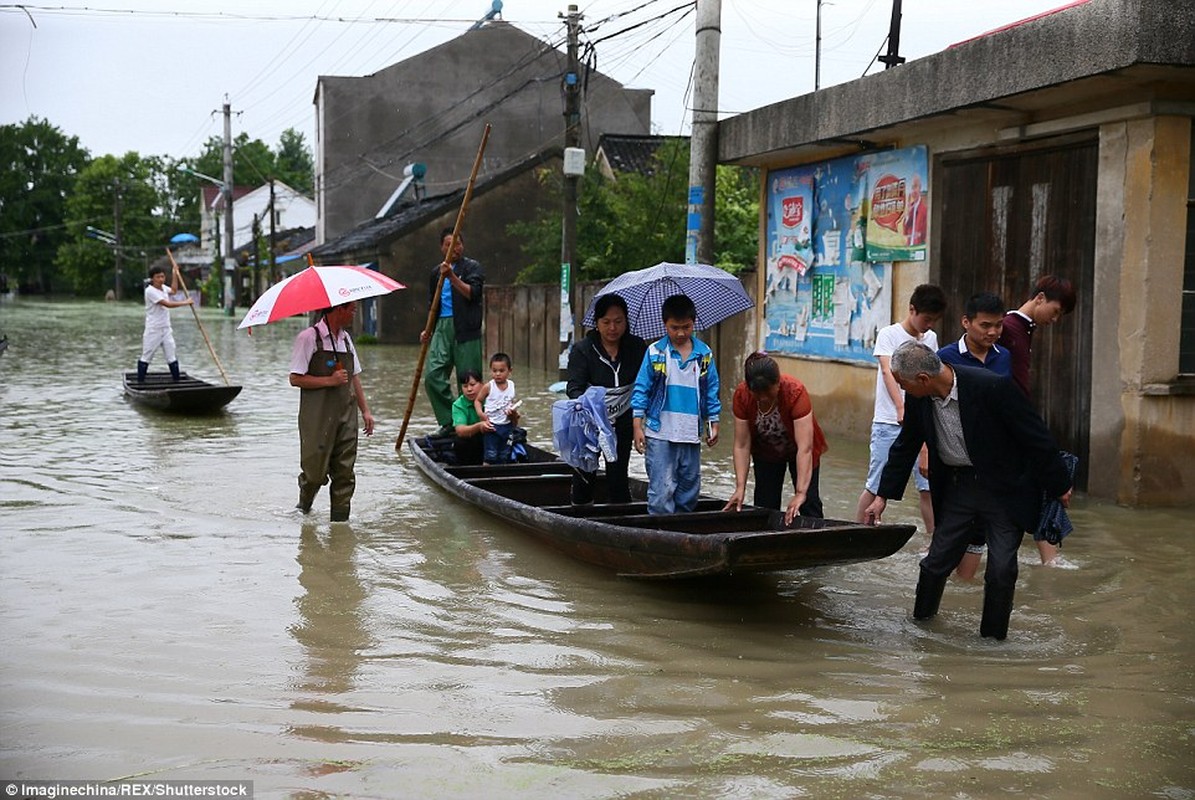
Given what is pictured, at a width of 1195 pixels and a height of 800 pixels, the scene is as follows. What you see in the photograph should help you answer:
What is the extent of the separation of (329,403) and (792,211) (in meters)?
7.59

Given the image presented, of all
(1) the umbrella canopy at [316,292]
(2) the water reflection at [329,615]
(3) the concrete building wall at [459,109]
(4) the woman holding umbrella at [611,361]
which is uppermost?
(3) the concrete building wall at [459,109]

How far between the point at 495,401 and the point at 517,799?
6848mm

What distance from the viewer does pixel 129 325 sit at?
47000mm

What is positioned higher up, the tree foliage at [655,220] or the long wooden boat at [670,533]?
the tree foliage at [655,220]

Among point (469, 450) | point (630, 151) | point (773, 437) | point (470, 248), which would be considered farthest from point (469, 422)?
point (470, 248)

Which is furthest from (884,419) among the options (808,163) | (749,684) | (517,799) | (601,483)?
(808,163)

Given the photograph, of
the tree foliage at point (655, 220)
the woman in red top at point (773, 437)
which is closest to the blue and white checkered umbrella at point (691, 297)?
the woman in red top at point (773, 437)

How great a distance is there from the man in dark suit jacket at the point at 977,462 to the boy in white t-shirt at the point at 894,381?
101cm

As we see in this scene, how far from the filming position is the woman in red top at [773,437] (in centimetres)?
741

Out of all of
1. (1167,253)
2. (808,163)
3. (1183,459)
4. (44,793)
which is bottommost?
(44,793)

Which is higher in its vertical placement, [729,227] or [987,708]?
→ [729,227]

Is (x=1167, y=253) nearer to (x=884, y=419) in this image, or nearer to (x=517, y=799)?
(x=884, y=419)

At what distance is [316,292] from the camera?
8.92 metres

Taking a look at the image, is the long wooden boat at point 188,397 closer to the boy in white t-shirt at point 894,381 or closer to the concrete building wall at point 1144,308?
the boy in white t-shirt at point 894,381
